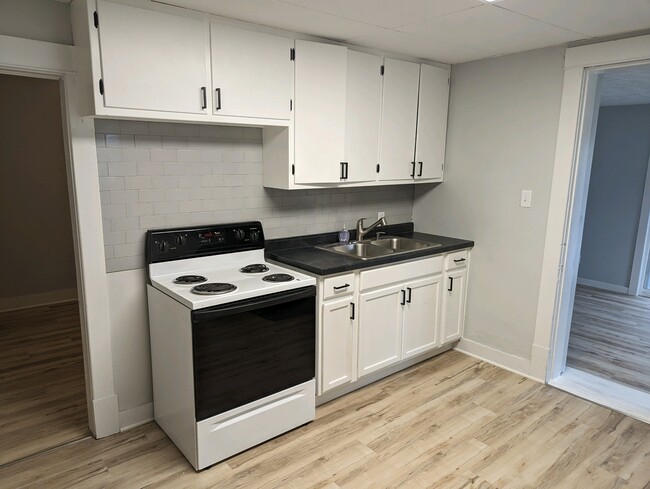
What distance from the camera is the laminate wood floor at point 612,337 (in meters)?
3.37

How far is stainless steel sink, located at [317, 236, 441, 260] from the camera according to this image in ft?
10.9

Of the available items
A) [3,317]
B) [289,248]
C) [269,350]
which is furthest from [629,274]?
[3,317]

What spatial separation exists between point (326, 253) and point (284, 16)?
56.0 inches

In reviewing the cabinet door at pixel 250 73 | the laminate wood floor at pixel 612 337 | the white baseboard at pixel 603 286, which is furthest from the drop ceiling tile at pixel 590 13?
the white baseboard at pixel 603 286

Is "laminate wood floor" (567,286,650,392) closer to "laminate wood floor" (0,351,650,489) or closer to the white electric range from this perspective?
"laminate wood floor" (0,351,650,489)

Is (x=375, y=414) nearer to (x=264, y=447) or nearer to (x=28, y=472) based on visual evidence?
(x=264, y=447)

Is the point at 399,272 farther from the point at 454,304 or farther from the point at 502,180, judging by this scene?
the point at 502,180

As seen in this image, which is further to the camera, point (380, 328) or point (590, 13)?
point (380, 328)

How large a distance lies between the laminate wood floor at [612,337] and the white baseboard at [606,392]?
Result: 0.35 ft

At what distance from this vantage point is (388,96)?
3164 millimetres

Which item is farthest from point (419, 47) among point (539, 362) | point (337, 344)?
point (539, 362)

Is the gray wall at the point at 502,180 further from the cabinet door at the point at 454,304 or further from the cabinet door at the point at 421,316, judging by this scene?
the cabinet door at the point at 421,316

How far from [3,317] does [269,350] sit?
329 cm

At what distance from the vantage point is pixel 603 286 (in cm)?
552
